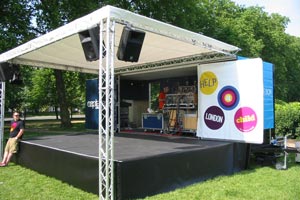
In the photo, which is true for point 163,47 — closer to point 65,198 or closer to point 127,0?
point 65,198

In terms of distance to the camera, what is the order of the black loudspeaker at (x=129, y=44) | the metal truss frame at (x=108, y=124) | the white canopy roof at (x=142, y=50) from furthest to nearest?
1. the white canopy roof at (x=142, y=50)
2. the black loudspeaker at (x=129, y=44)
3. the metal truss frame at (x=108, y=124)

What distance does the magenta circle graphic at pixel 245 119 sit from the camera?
7.53m

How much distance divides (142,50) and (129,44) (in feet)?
12.5

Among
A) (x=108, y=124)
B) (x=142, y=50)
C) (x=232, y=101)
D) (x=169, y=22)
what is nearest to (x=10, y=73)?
(x=142, y=50)

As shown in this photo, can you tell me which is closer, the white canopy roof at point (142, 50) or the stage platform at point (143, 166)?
the stage platform at point (143, 166)


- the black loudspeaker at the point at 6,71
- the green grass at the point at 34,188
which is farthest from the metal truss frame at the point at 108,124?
the black loudspeaker at the point at 6,71

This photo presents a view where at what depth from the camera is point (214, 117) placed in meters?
8.41

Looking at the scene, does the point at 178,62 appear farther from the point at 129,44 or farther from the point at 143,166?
the point at 143,166

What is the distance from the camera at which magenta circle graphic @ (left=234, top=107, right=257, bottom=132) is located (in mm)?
7530

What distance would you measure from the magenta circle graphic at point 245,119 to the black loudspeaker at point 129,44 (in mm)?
3797

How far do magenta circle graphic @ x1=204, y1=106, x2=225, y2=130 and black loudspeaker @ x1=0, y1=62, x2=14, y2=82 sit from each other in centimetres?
550

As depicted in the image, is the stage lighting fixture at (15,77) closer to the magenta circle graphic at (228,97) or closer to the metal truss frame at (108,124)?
the metal truss frame at (108,124)

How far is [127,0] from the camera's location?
677 inches

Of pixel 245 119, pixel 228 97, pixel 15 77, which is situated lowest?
pixel 245 119
